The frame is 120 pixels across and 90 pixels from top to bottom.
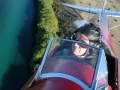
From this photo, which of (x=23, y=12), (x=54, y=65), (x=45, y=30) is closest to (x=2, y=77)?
(x=45, y=30)

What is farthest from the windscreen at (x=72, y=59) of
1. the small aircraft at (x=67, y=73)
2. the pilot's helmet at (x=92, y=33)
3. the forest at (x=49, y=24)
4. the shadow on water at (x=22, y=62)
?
the forest at (x=49, y=24)

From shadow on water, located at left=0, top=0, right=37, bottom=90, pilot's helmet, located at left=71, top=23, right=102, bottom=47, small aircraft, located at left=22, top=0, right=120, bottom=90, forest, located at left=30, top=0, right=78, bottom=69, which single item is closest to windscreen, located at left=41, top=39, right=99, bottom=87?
small aircraft, located at left=22, top=0, right=120, bottom=90

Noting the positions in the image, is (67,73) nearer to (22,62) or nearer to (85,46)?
(85,46)

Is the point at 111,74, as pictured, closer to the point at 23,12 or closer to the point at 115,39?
the point at 115,39

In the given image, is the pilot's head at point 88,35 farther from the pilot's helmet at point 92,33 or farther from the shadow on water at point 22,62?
the shadow on water at point 22,62

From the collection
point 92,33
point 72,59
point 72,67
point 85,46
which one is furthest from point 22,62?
point 72,67

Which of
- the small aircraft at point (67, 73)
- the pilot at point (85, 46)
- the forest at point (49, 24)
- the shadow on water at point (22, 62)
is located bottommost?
the shadow on water at point (22, 62)

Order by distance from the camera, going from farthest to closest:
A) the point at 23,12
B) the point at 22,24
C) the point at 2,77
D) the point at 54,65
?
the point at 23,12 → the point at 22,24 → the point at 2,77 → the point at 54,65
